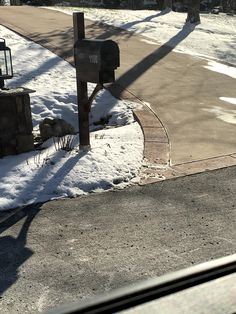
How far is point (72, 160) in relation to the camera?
17.5 ft

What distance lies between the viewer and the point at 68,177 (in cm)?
492

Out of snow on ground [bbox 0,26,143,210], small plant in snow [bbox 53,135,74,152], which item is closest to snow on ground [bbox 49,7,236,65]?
snow on ground [bbox 0,26,143,210]

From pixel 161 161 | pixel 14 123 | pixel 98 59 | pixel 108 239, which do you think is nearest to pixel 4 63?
pixel 14 123

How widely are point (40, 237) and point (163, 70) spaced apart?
746 cm

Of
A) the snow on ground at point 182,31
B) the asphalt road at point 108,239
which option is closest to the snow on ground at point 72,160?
the asphalt road at point 108,239

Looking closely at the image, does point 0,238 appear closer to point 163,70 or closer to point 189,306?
point 189,306

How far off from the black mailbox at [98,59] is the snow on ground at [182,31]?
8181 mm

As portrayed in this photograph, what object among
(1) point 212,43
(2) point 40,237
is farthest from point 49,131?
(1) point 212,43

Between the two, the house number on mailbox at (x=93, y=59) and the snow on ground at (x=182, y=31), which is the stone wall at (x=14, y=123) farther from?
the snow on ground at (x=182, y=31)

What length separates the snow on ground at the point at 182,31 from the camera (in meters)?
14.1

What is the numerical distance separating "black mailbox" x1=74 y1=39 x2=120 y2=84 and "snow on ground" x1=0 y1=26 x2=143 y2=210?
2.90 ft

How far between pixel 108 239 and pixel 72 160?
1.70m

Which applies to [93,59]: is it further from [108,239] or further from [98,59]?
[108,239]

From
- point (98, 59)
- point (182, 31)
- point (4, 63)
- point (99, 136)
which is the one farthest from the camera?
point (182, 31)
